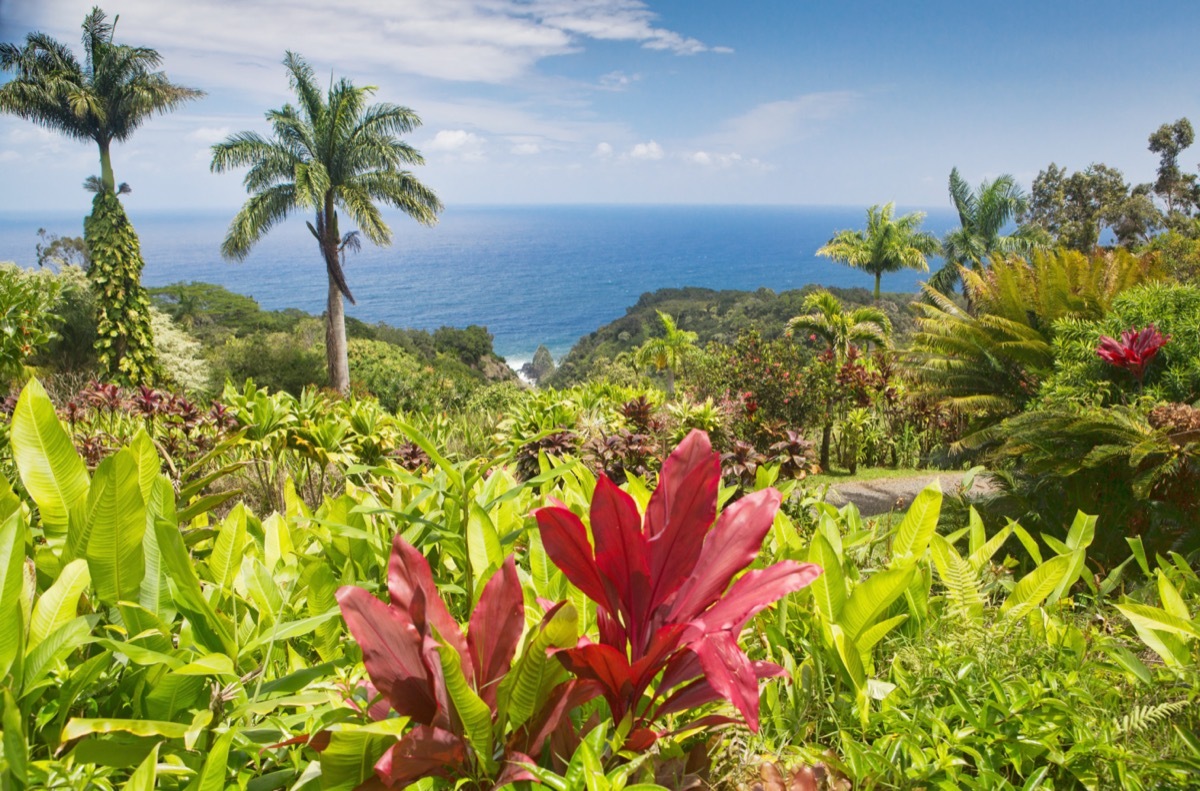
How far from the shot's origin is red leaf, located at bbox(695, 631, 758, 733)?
0.66 meters

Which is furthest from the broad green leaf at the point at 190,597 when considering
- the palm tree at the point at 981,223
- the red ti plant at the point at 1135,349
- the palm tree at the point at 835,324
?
the palm tree at the point at 981,223

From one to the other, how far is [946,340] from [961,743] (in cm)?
485

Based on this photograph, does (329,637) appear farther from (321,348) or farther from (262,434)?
(321,348)

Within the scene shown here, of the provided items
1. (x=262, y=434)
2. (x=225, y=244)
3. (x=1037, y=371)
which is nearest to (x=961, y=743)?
(x=1037, y=371)

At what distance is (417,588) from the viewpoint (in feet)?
2.55

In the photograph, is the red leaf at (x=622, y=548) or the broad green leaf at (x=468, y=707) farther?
the red leaf at (x=622, y=548)

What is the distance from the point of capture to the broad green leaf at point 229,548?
3.50 ft

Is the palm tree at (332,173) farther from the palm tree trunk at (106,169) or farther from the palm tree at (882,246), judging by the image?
the palm tree at (882,246)

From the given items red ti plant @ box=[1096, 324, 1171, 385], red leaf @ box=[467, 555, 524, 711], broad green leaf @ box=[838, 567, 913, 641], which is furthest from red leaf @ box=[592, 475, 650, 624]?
red ti plant @ box=[1096, 324, 1171, 385]

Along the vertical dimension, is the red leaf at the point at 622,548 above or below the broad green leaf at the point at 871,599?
above

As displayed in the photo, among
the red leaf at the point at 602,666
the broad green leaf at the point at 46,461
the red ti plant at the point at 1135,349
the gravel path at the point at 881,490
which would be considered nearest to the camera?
the red leaf at the point at 602,666

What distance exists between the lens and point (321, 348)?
28797mm

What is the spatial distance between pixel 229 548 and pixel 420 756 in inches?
21.9

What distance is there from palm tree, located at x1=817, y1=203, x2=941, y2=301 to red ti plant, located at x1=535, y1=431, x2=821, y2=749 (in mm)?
33540
